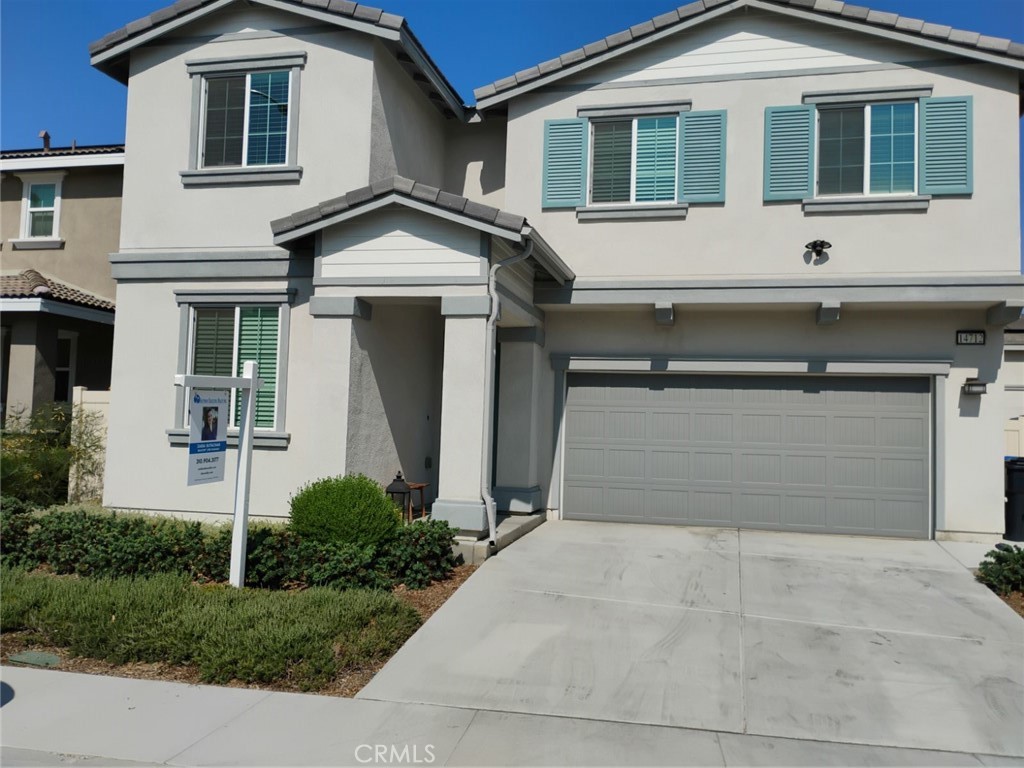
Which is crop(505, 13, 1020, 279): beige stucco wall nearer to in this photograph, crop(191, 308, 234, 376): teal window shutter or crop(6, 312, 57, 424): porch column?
crop(191, 308, 234, 376): teal window shutter

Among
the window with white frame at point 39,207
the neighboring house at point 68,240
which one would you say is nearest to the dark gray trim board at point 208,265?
the neighboring house at point 68,240

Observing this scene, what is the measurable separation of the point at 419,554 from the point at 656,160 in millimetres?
6723

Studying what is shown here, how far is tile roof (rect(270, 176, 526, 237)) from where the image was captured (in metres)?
9.13

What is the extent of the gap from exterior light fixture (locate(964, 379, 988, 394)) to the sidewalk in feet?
22.4

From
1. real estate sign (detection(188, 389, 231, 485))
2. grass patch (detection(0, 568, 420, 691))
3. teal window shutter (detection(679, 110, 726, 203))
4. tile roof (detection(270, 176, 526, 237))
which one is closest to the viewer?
grass patch (detection(0, 568, 420, 691))

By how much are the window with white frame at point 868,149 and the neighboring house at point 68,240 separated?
470 inches

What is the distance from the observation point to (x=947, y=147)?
10758 millimetres

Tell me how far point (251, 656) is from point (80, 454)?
7.79 metres

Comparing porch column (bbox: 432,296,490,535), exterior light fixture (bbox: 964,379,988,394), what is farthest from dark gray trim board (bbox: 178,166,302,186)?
exterior light fixture (bbox: 964,379,988,394)

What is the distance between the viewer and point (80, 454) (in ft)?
40.4

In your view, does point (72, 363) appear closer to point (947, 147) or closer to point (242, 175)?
point (242, 175)

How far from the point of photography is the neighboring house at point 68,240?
1471cm

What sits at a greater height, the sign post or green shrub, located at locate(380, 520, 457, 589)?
the sign post

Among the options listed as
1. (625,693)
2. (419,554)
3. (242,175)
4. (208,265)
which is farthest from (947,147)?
(208,265)
